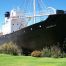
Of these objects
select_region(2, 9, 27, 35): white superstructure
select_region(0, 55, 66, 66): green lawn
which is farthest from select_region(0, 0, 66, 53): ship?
select_region(0, 55, 66, 66): green lawn

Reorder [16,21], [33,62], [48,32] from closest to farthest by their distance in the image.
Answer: [33,62]
[48,32]
[16,21]

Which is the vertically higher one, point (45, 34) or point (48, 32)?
point (48, 32)

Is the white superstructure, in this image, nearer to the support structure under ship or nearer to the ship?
the ship

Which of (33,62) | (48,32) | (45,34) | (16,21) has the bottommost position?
(33,62)

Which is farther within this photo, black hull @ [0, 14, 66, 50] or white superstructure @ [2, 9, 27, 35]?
white superstructure @ [2, 9, 27, 35]

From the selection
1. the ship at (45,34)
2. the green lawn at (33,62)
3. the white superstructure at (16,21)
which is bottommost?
the green lawn at (33,62)

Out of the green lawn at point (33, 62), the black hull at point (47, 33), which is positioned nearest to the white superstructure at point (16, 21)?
the black hull at point (47, 33)

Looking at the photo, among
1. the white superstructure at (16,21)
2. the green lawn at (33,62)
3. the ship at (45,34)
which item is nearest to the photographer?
the green lawn at (33,62)

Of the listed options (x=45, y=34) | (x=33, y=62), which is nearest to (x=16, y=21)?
(x=45, y=34)

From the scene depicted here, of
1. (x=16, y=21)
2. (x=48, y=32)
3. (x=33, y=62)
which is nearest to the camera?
(x=33, y=62)

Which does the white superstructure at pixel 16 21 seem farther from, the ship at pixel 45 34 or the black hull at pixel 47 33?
the black hull at pixel 47 33

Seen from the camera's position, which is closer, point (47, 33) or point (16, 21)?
point (47, 33)

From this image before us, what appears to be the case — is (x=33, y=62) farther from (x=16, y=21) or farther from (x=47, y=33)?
(x=16, y=21)

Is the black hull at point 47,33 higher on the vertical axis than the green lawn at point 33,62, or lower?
higher
